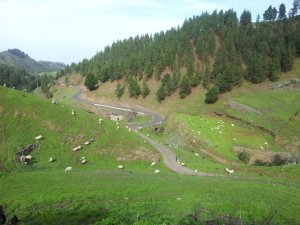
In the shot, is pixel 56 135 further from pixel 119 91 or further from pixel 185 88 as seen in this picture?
pixel 119 91

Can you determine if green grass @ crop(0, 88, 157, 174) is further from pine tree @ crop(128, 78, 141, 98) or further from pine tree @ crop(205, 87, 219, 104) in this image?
pine tree @ crop(128, 78, 141, 98)

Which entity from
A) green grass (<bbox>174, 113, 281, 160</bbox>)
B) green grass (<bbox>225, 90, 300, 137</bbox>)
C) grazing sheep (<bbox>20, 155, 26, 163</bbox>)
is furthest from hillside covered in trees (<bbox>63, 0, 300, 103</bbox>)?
grazing sheep (<bbox>20, 155, 26, 163</bbox>)

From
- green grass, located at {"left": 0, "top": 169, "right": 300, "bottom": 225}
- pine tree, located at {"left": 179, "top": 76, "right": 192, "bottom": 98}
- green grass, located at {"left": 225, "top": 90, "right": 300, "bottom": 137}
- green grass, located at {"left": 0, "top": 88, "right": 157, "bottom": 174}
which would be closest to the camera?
green grass, located at {"left": 0, "top": 169, "right": 300, "bottom": 225}

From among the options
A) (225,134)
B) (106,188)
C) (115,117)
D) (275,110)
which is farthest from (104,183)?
(115,117)

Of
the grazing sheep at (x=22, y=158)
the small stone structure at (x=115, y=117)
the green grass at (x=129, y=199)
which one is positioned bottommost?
the small stone structure at (x=115, y=117)

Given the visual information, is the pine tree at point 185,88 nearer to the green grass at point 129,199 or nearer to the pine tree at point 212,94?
the pine tree at point 212,94

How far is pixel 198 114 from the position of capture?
139375mm

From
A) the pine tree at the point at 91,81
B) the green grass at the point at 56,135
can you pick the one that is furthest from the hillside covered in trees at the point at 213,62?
the green grass at the point at 56,135

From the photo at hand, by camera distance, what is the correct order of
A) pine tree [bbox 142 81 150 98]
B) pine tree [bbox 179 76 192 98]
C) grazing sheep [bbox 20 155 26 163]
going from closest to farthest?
grazing sheep [bbox 20 155 26 163]
pine tree [bbox 179 76 192 98]
pine tree [bbox 142 81 150 98]

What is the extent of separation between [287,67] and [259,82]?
16.4 metres

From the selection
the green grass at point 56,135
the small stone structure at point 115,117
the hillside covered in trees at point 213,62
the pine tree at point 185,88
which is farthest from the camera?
the pine tree at point 185,88

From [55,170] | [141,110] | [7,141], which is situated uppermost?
[7,141]

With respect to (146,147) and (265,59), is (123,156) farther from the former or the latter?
(265,59)

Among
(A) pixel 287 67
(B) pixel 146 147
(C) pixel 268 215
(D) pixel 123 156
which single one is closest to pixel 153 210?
(C) pixel 268 215
